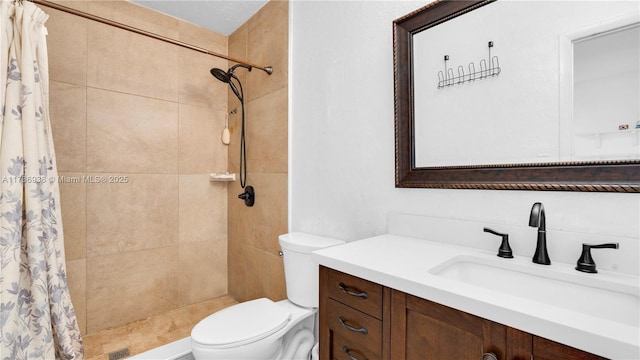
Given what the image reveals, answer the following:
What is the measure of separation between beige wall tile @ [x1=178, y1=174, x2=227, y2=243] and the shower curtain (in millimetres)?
834

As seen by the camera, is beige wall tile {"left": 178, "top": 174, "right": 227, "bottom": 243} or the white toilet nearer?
the white toilet

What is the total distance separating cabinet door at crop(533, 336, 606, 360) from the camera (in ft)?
1.73

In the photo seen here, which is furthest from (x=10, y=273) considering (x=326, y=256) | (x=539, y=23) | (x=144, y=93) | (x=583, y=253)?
(x=539, y=23)

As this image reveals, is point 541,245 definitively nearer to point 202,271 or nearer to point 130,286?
point 202,271

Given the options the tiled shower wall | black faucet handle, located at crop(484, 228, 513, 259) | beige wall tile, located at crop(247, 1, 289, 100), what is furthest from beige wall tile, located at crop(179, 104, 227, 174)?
black faucet handle, located at crop(484, 228, 513, 259)

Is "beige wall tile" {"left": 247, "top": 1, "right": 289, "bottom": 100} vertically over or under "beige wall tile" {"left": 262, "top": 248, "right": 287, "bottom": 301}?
over

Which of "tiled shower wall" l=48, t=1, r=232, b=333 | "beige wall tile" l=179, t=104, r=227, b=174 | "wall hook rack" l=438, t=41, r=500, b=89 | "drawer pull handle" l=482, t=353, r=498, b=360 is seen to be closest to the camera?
"drawer pull handle" l=482, t=353, r=498, b=360

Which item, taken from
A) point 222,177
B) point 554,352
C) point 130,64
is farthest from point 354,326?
point 130,64

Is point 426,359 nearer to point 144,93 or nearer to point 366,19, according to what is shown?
point 366,19

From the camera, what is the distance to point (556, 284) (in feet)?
2.69

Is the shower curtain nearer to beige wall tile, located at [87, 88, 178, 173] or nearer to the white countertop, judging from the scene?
beige wall tile, located at [87, 88, 178, 173]

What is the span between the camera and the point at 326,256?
0.99 m

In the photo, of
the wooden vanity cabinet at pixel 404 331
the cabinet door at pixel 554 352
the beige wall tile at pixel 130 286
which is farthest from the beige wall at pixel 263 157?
the cabinet door at pixel 554 352

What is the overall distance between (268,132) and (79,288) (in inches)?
62.3
